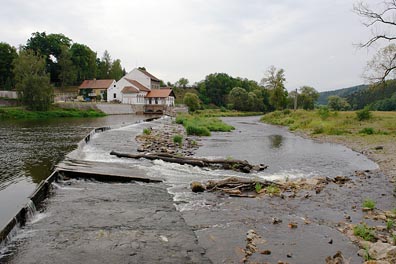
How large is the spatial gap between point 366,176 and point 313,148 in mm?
10791

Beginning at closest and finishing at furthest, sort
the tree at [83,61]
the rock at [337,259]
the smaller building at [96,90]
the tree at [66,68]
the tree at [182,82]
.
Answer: the rock at [337,259] < the tree at [66,68] < the smaller building at [96,90] < the tree at [83,61] < the tree at [182,82]

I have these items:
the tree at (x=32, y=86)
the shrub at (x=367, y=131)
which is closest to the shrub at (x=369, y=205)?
the shrub at (x=367, y=131)

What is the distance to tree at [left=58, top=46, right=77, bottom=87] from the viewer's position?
9028 centimetres

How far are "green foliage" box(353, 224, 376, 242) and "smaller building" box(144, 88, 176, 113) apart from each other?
76.8 meters

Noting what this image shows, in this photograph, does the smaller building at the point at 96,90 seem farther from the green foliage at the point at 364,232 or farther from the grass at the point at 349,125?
the green foliage at the point at 364,232

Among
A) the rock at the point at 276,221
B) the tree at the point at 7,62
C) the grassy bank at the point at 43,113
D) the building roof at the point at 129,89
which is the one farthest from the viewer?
the building roof at the point at 129,89

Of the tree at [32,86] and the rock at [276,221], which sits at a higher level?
the tree at [32,86]

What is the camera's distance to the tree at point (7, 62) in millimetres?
75812

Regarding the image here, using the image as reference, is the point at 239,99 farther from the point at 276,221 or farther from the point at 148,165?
the point at 276,221

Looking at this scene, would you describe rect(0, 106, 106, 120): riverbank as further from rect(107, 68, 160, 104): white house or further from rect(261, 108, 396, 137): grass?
rect(261, 108, 396, 137): grass

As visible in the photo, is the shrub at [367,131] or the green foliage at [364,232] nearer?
the green foliage at [364,232]

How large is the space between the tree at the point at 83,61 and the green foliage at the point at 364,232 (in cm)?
10000

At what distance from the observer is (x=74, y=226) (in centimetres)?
834

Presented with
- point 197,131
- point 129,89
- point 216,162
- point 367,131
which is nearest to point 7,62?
point 129,89
